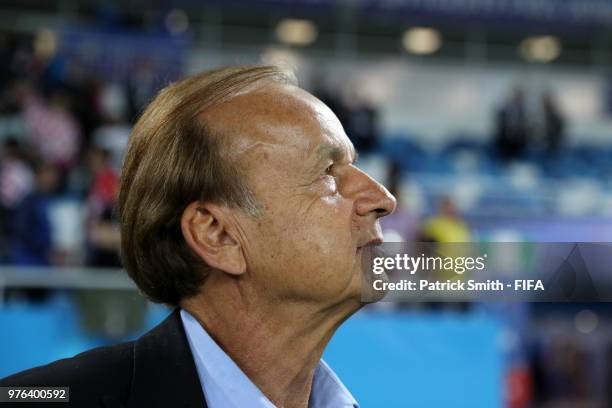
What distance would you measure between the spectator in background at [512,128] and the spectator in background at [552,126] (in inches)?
11.5

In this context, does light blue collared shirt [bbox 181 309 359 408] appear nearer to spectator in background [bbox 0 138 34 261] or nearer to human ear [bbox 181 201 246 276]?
human ear [bbox 181 201 246 276]

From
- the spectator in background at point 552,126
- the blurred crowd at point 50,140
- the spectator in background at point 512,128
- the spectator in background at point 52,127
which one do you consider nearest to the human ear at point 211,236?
the blurred crowd at point 50,140

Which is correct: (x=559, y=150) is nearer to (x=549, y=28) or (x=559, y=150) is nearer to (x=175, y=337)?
(x=549, y=28)

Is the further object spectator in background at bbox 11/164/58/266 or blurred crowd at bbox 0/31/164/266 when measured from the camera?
blurred crowd at bbox 0/31/164/266

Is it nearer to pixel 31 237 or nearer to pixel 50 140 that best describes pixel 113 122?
pixel 50 140

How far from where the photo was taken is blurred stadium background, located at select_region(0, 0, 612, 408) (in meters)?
4.24

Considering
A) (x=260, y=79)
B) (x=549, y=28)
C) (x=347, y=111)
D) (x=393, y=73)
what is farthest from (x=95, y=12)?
(x=260, y=79)

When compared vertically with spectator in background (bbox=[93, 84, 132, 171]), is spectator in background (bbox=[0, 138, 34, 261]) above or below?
below

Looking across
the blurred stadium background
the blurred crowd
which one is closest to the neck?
the blurred stadium background

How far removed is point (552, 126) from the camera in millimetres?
11531

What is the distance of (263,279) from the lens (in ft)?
4.24

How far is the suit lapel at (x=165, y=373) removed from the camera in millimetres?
1208

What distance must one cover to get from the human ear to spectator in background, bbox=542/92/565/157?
10.6 metres

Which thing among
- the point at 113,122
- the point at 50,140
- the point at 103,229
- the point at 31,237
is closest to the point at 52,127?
the point at 50,140
